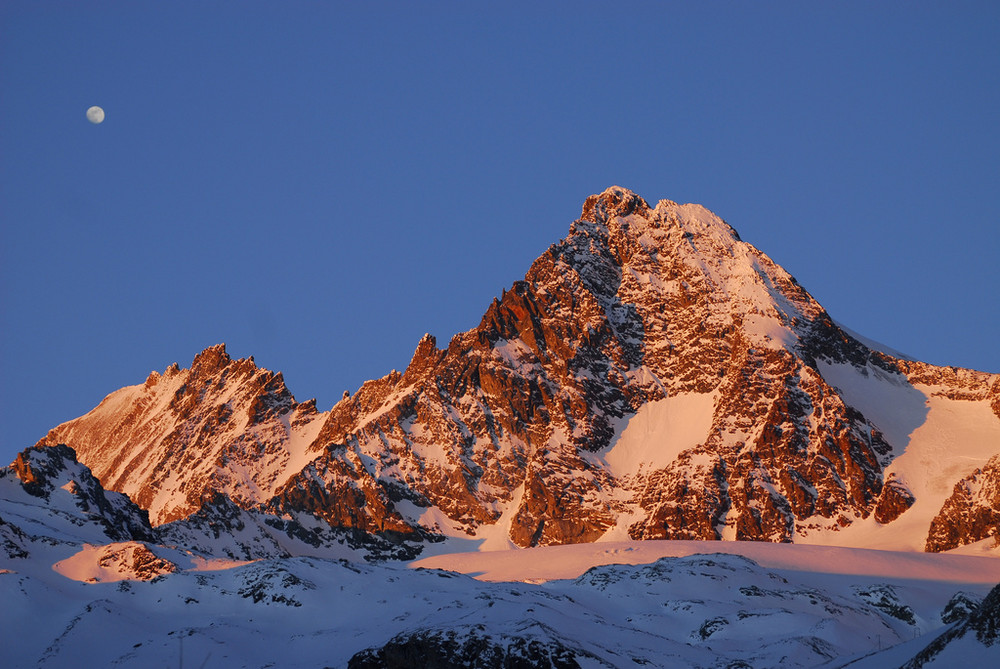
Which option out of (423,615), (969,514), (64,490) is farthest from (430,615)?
(969,514)

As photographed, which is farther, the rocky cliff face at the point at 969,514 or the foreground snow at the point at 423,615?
the rocky cliff face at the point at 969,514

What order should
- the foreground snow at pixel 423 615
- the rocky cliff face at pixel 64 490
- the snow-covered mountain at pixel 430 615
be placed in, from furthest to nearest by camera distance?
1. the rocky cliff face at pixel 64 490
2. the foreground snow at pixel 423 615
3. the snow-covered mountain at pixel 430 615

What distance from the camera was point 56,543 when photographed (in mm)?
116875

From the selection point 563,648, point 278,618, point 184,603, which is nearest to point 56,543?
point 184,603

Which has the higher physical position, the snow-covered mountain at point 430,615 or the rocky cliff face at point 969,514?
the rocky cliff face at point 969,514

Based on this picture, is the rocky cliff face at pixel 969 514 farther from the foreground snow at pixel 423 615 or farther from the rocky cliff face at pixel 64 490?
the rocky cliff face at pixel 64 490

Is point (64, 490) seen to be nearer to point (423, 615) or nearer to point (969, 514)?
point (423, 615)

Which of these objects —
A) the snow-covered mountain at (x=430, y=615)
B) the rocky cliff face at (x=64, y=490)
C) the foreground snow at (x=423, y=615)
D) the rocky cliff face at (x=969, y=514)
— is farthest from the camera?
the rocky cliff face at (x=969, y=514)

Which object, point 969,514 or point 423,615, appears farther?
point 969,514

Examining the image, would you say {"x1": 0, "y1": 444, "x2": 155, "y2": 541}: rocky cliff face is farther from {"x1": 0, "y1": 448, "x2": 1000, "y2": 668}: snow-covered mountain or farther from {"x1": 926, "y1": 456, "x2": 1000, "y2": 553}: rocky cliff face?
{"x1": 926, "y1": 456, "x2": 1000, "y2": 553}: rocky cliff face

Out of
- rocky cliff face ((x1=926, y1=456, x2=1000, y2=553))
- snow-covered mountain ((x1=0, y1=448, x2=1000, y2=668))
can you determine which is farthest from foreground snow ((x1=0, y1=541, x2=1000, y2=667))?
rocky cliff face ((x1=926, y1=456, x2=1000, y2=553))

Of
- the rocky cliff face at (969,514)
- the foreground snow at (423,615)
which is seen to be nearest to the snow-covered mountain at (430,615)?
the foreground snow at (423,615)

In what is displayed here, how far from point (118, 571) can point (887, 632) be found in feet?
209

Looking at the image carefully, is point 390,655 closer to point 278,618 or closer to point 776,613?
point 278,618
